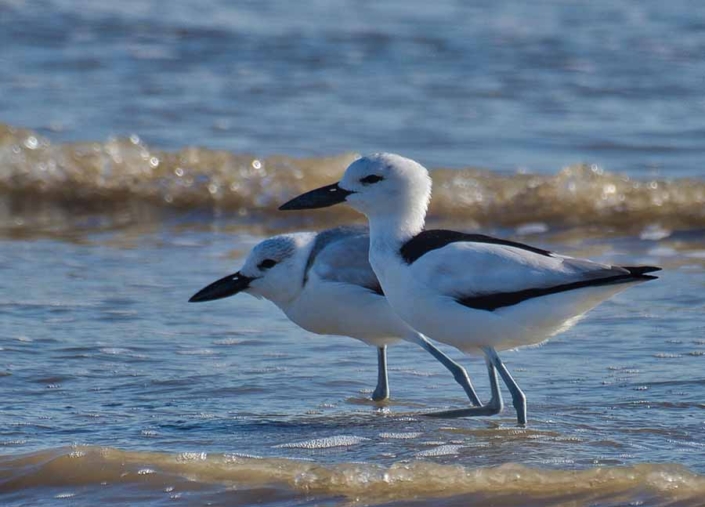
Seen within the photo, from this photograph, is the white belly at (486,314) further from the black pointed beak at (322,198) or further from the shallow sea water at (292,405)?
the black pointed beak at (322,198)

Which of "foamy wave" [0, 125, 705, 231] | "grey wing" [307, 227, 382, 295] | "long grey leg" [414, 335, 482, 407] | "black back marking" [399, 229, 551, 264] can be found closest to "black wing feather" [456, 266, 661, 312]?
"black back marking" [399, 229, 551, 264]

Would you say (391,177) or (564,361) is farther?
(564,361)

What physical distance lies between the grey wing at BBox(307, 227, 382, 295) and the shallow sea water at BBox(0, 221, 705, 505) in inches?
24.1

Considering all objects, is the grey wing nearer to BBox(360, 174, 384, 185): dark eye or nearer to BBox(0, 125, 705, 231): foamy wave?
BBox(360, 174, 384, 185): dark eye

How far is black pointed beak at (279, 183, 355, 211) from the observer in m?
6.72

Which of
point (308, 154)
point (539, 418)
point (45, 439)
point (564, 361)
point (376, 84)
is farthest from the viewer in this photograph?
point (376, 84)

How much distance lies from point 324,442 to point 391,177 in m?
1.37

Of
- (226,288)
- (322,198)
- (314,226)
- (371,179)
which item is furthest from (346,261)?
(314,226)

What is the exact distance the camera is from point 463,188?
1212 centimetres

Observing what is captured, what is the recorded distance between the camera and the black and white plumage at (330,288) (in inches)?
271

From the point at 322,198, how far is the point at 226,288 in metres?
0.85

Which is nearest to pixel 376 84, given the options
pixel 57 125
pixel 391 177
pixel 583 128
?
pixel 583 128

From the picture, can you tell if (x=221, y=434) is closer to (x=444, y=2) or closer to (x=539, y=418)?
(x=539, y=418)

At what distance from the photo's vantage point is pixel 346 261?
23.0 feet
